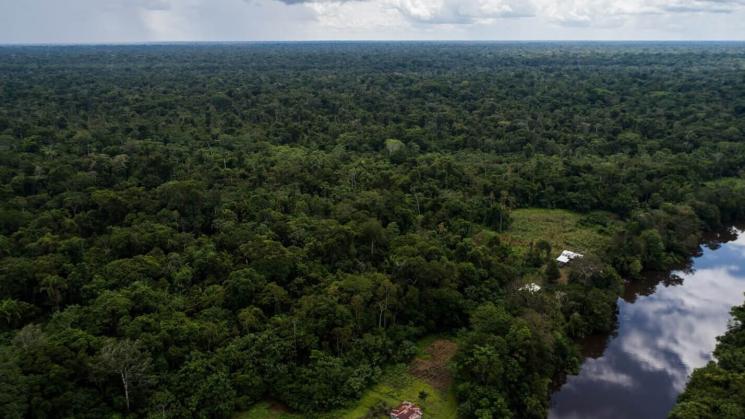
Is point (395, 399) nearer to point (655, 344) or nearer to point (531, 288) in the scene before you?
point (531, 288)

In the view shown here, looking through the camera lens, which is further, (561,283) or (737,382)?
(561,283)

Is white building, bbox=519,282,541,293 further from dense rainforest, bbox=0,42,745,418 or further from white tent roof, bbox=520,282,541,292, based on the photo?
dense rainforest, bbox=0,42,745,418

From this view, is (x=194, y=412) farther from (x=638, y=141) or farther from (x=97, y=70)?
(x=97, y=70)

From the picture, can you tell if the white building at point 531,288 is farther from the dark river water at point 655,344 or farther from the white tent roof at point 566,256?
the white tent roof at point 566,256

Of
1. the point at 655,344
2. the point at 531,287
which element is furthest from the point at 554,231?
the point at 531,287

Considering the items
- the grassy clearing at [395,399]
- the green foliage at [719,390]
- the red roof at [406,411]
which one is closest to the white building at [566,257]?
the green foliage at [719,390]

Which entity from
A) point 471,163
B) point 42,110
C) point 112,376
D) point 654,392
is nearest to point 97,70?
point 42,110
